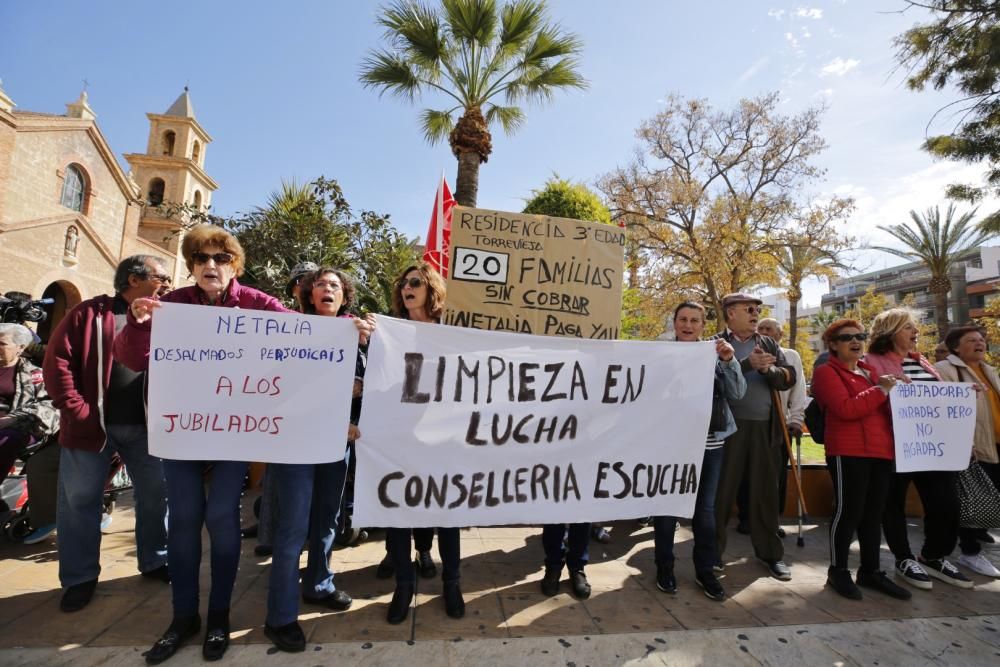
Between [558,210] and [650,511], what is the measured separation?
9014mm

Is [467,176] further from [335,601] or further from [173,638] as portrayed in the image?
[173,638]

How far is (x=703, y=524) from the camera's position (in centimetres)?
333

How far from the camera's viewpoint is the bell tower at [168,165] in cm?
3762

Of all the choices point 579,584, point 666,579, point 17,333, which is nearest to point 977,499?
point 666,579

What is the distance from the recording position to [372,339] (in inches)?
107

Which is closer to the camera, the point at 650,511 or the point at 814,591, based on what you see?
the point at 650,511

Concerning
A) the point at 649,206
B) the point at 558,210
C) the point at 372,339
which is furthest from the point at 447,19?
the point at 649,206

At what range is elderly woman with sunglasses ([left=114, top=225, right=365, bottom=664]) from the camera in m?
2.39

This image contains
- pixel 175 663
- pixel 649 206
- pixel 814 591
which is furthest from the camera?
pixel 649 206

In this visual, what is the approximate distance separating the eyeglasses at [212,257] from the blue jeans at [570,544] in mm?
2458

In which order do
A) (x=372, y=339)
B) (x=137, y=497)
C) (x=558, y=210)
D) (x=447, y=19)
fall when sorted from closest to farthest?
(x=372, y=339), (x=137, y=497), (x=447, y=19), (x=558, y=210)

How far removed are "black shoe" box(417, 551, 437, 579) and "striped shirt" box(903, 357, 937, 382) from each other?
3686mm

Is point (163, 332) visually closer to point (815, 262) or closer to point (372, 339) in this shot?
point (372, 339)

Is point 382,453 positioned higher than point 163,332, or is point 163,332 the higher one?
point 163,332
